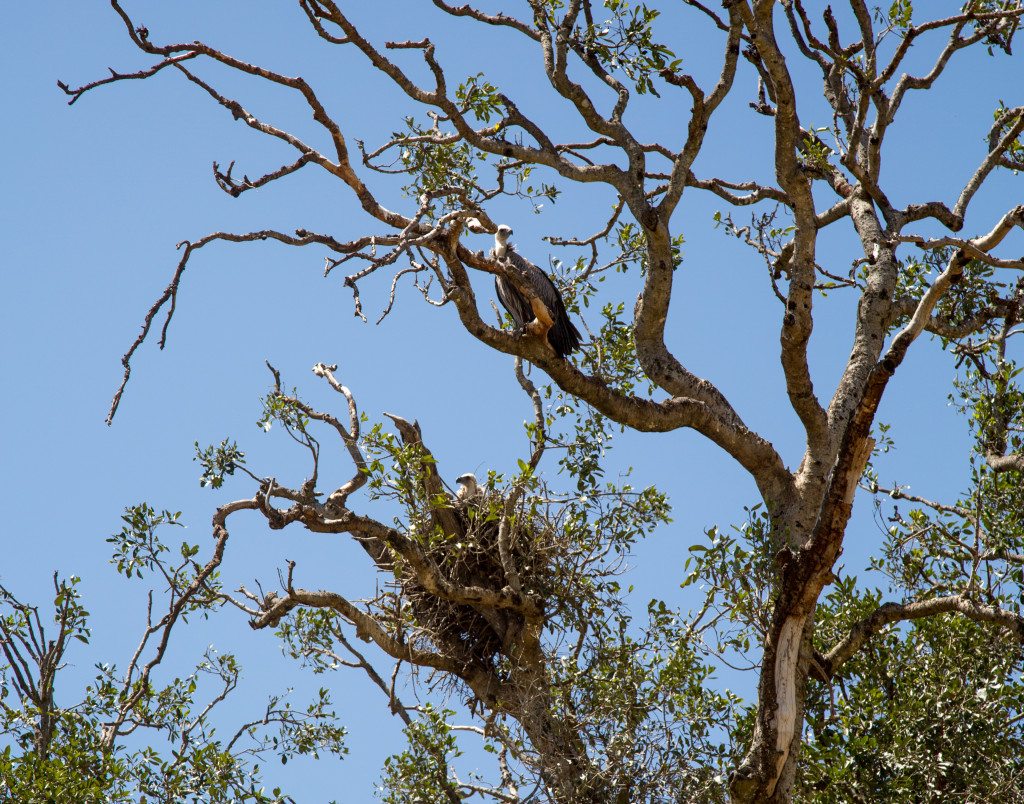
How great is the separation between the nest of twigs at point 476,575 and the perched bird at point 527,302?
1416 millimetres

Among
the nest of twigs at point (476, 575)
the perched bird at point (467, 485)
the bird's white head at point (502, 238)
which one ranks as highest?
the bird's white head at point (502, 238)

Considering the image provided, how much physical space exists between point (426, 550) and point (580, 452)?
4.40 feet

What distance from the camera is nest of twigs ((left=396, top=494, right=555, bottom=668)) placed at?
8242 mm

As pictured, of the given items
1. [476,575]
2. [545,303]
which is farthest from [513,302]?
[476,575]

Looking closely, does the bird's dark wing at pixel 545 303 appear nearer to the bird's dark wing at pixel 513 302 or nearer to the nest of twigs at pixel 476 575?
the bird's dark wing at pixel 513 302

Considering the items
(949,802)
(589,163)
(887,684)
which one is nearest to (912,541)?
(887,684)

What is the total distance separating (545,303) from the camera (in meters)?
9.08

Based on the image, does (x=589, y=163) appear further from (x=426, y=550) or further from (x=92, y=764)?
(x=92, y=764)

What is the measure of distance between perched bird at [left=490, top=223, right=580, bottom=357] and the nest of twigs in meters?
1.42

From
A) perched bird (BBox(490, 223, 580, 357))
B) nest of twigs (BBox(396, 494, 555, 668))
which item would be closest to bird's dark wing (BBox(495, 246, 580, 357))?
perched bird (BBox(490, 223, 580, 357))

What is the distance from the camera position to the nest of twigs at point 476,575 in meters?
8.24

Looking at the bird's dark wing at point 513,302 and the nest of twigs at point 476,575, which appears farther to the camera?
the bird's dark wing at point 513,302

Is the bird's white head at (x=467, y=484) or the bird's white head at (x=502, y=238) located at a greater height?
the bird's white head at (x=502, y=238)

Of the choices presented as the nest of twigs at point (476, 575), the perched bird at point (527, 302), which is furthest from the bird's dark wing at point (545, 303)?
the nest of twigs at point (476, 575)
